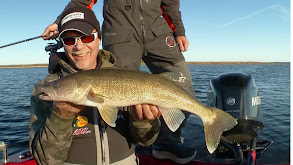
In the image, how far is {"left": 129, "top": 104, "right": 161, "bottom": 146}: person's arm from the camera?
273 cm

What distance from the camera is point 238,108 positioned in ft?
14.8

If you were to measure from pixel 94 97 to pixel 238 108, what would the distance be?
2.94m

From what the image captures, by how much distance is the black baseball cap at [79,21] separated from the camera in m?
2.95

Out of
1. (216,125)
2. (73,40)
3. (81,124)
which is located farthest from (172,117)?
(73,40)

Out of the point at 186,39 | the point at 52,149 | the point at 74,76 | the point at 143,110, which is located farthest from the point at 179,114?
the point at 186,39

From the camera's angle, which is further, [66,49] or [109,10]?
[109,10]

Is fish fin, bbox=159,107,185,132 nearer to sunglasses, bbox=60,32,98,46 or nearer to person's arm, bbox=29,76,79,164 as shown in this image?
person's arm, bbox=29,76,79,164

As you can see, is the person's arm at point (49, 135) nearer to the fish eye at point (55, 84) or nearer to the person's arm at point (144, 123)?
the fish eye at point (55, 84)

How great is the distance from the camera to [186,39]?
4281 mm

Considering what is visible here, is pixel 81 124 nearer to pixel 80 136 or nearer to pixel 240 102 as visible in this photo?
pixel 80 136

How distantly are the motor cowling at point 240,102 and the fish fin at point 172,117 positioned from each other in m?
1.63

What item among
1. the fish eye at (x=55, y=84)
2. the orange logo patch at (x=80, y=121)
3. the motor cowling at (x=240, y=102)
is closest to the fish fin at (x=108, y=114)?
the orange logo patch at (x=80, y=121)

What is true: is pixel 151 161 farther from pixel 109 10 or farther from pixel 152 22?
pixel 109 10

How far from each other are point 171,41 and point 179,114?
1.43 metres
